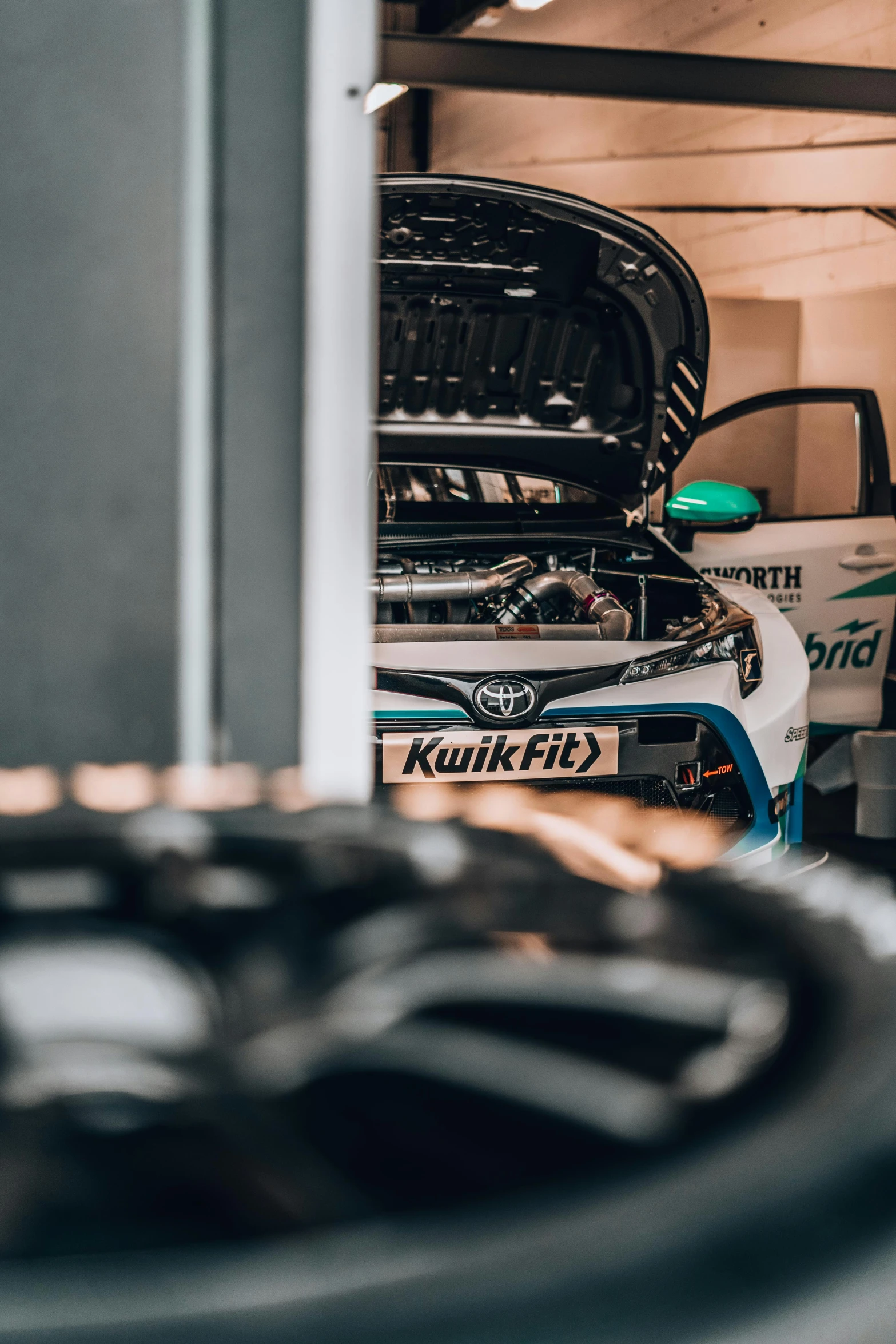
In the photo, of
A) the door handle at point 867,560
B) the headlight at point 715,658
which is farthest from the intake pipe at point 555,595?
the door handle at point 867,560

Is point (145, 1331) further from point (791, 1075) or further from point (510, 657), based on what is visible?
point (510, 657)

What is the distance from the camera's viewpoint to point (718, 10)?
7184mm

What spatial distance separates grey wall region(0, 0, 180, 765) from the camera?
105cm

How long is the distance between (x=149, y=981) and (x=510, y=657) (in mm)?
1930

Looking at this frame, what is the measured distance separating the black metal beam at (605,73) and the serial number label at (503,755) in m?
2.64

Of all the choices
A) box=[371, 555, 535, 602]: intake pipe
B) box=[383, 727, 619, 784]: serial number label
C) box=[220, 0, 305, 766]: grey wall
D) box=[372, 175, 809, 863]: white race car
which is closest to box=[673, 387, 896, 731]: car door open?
box=[372, 175, 809, 863]: white race car

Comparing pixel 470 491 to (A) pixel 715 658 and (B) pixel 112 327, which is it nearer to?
(A) pixel 715 658

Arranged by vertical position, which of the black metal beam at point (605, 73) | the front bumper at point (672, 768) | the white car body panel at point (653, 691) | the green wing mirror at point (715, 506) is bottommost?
the front bumper at point (672, 768)

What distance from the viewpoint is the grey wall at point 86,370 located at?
41.3 inches

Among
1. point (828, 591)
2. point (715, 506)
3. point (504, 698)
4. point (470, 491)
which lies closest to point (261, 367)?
point (504, 698)

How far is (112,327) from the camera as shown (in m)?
1.07

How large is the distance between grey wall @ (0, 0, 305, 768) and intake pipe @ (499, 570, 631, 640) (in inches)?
76.8

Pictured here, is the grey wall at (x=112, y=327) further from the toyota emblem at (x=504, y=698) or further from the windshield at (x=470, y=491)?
the windshield at (x=470, y=491)

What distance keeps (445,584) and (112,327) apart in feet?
6.75
